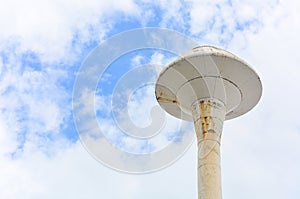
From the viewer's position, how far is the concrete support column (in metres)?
20.6

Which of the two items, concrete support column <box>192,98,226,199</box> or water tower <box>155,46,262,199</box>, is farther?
water tower <box>155,46,262,199</box>

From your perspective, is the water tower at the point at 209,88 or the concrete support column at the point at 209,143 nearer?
the concrete support column at the point at 209,143

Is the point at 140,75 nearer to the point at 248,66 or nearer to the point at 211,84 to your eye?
the point at 211,84

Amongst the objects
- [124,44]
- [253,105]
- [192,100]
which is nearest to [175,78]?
[192,100]

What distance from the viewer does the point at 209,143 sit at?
21594 millimetres

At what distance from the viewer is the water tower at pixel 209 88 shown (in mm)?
21641

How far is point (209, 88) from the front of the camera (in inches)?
914

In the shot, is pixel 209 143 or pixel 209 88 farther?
pixel 209 88

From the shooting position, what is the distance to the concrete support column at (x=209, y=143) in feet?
67.5

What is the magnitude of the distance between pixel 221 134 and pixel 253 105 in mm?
4075

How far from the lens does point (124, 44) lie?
2355 cm

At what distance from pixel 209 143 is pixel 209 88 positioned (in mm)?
2924

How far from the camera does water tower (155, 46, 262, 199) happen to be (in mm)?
21641

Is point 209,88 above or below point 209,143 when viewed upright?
above
